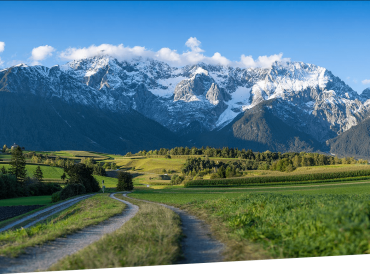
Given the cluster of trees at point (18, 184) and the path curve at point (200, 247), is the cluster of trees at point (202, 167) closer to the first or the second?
the cluster of trees at point (18, 184)

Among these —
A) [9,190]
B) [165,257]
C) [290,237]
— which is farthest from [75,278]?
[9,190]

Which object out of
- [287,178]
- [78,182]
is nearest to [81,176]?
[78,182]

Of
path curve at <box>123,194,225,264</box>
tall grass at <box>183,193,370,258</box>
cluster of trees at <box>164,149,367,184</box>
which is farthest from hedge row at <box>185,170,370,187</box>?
tall grass at <box>183,193,370,258</box>

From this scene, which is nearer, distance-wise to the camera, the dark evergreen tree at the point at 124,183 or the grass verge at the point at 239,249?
the grass verge at the point at 239,249

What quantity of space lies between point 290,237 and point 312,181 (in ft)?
326

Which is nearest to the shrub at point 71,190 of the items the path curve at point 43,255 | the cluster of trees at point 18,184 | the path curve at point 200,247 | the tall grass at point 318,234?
the cluster of trees at point 18,184

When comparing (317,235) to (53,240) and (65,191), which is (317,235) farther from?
(65,191)

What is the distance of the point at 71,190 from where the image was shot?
84.7 metres

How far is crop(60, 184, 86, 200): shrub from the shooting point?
7796 cm

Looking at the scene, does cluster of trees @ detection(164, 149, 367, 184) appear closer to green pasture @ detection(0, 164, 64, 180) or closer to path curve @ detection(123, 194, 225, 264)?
green pasture @ detection(0, 164, 64, 180)

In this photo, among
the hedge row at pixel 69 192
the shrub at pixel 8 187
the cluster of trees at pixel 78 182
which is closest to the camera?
the hedge row at pixel 69 192

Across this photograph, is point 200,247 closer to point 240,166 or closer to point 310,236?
point 310,236

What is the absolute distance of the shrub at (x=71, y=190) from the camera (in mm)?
77956

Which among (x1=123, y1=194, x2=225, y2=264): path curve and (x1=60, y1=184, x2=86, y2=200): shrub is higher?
(x1=123, y1=194, x2=225, y2=264): path curve
